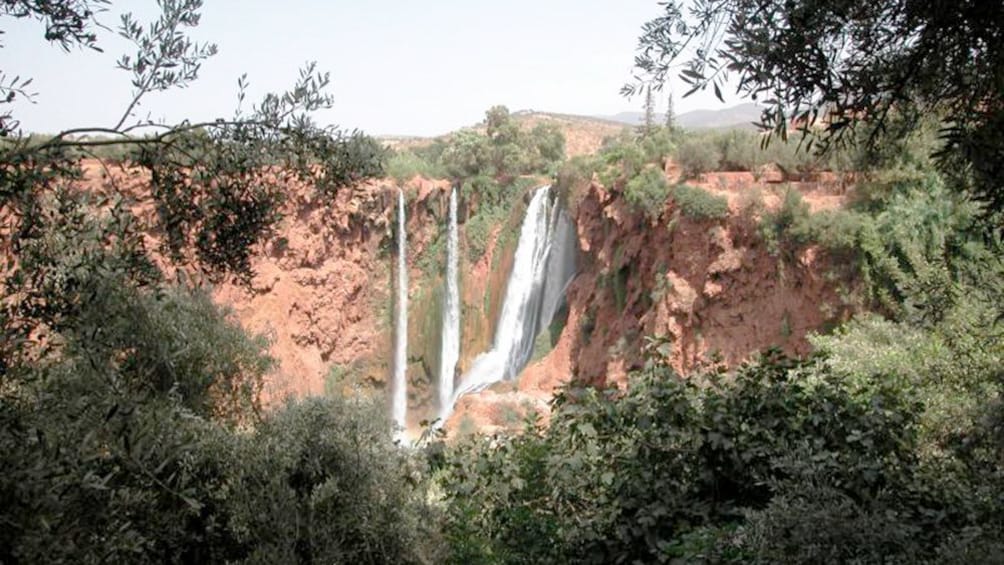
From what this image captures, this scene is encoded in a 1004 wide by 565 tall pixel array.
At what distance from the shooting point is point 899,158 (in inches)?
501

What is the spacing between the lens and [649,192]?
1755 centimetres

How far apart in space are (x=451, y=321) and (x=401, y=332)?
1.97 m

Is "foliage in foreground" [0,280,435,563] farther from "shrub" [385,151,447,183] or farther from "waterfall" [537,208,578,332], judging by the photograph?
"shrub" [385,151,447,183]

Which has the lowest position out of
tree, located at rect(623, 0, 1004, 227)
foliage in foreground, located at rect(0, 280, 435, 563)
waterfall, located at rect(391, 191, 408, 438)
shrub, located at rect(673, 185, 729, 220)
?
waterfall, located at rect(391, 191, 408, 438)

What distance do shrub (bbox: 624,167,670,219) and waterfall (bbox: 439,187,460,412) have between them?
1043 cm

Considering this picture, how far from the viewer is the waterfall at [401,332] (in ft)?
86.0

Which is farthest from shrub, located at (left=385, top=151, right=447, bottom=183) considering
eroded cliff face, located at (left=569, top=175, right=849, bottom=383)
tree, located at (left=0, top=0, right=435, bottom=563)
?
tree, located at (left=0, top=0, right=435, bottom=563)

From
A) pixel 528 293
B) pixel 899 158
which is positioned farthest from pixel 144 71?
pixel 528 293

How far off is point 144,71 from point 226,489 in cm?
356

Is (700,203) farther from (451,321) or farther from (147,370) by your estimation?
(147,370)

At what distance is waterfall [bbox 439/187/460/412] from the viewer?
26.0 m

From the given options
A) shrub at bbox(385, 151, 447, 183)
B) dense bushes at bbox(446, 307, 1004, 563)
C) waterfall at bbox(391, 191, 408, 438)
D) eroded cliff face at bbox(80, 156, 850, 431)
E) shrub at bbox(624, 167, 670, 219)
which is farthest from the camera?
shrub at bbox(385, 151, 447, 183)

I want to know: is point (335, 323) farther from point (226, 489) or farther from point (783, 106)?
point (783, 106)

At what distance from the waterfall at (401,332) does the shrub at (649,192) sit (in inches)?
434
